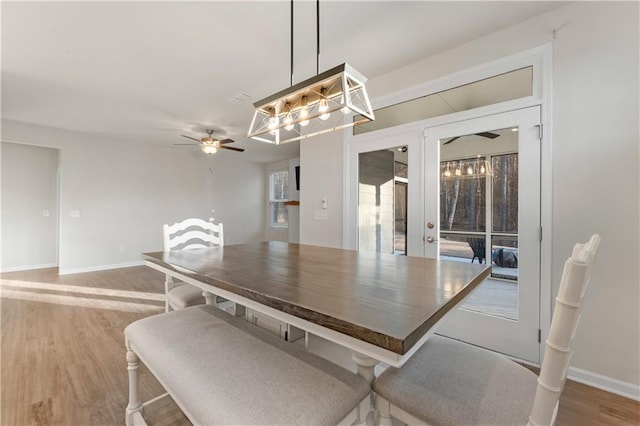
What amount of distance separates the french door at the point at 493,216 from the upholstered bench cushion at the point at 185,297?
2.05m

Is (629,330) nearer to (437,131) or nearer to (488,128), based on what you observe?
(488,128)

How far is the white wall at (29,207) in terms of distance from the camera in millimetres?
4918

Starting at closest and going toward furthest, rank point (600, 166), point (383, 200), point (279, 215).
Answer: point (600, 166) → point (383, 200) → point (279, 215)

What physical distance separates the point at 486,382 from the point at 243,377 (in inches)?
32.0

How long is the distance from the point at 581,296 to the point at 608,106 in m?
1.94

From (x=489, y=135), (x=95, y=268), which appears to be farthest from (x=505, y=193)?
(x=95, y=268)

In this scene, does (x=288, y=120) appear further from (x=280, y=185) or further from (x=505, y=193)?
(x=280, y=185)

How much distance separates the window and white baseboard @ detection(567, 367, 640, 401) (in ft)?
20.1

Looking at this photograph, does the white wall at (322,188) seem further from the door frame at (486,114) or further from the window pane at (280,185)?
the window pane at (280,185)

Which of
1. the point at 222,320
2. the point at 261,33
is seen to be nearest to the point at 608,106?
the point at 261,33

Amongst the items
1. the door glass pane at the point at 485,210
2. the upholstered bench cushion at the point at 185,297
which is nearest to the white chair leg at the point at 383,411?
the door glass pane at the point at 485,210

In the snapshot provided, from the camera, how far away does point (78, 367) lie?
6.57 feet

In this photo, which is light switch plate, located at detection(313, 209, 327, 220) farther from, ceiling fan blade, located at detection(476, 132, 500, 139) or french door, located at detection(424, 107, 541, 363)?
ceiling fan blade, located at detection(476, 132, 500, 139)

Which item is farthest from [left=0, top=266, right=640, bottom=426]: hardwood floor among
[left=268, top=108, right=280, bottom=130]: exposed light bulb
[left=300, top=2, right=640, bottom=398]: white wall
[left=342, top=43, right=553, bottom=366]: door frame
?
[left=268, top=108, right=280, bottom=130]: exposed light bulb
